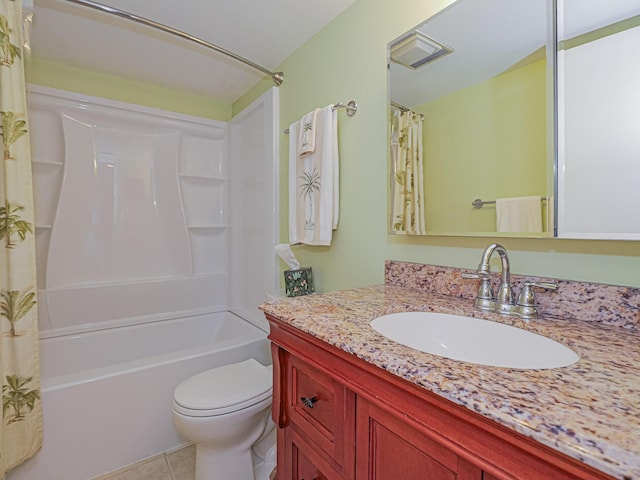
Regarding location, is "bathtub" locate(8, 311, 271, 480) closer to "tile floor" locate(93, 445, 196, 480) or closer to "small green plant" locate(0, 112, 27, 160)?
"tile floor" locate(93, 445, 196, 480)

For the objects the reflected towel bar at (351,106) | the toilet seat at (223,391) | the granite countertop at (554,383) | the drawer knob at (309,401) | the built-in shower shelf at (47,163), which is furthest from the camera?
the built-in shower shelf at (47,163)

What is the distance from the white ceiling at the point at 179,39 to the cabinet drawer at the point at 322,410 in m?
1.62

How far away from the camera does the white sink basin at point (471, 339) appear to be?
0.72 meters

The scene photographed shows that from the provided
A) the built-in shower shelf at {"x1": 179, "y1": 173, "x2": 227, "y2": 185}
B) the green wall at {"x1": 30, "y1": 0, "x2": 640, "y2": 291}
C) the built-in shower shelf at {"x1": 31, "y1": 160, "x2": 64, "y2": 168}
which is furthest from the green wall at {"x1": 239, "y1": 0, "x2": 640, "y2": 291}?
the built-in shower shelf at {"x1": 31, "y1": 160, "x2": 64, "y2": 168}

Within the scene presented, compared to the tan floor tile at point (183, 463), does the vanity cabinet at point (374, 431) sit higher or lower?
higher

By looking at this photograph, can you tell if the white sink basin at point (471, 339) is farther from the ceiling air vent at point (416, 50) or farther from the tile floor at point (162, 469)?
the tile floor at point (162, 469)

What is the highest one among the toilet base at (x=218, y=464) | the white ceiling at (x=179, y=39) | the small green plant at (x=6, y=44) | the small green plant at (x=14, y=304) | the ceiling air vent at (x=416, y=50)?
Answer: the white ceiling at (x=179, y=39)

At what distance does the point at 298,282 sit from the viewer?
1714 millimetres

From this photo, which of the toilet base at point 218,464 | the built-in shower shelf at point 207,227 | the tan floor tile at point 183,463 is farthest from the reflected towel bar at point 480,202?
the built-in shower shelf at point 207,227

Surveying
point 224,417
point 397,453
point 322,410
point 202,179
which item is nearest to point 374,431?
point 397,453

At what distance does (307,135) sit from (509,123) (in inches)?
36.6

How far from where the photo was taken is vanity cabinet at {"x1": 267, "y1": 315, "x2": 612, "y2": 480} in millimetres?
425

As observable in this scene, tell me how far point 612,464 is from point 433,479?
0.30 metres

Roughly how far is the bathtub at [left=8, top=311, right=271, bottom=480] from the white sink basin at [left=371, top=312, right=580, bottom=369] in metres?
1.26
